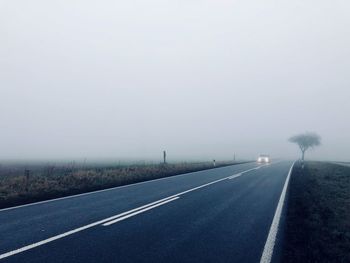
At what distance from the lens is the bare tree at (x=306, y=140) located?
353 feet

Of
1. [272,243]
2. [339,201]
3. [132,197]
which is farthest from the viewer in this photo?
[339,201]

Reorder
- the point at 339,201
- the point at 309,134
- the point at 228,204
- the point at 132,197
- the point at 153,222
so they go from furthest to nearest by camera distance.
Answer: the point at 309,134 → the point at 339,201 → the point at 132,197 → the point at 228,204 → the point at 153,222

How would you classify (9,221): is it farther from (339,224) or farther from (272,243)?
(339,224)

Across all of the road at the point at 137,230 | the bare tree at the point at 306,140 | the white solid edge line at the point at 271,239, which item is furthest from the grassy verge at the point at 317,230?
the bare tree at the point at 306,140

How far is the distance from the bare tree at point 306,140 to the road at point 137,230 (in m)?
104

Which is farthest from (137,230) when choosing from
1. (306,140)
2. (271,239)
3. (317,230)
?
(306,140)

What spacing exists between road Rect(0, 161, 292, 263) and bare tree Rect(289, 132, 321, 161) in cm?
10370

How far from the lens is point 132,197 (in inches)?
484

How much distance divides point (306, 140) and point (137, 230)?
109938 mm

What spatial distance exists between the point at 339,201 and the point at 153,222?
872 centimetres

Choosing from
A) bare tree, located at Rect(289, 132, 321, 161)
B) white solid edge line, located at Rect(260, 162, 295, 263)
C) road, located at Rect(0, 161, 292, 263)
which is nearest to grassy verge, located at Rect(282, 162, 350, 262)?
white solid edge line, located at Rect(260, 162, 295, 263)

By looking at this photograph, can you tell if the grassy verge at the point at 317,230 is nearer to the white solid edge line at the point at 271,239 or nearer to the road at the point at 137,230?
the white solid edge line at the point at 271,239

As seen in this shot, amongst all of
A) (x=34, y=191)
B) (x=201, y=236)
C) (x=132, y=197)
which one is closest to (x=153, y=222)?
(x=201, y=236)

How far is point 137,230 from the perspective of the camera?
7238 millimetres
